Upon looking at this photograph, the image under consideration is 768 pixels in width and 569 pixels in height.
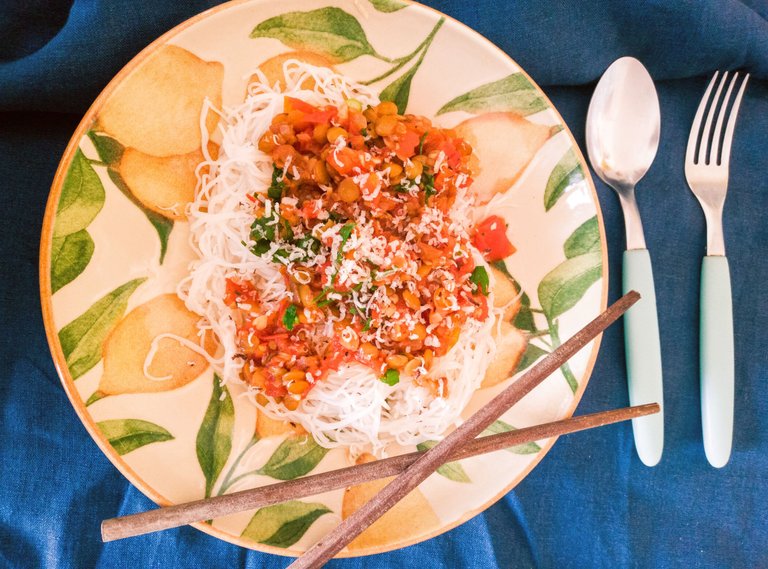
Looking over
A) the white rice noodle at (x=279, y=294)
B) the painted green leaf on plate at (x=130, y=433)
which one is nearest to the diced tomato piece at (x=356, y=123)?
the white rice noodle at (x=279, y=294)

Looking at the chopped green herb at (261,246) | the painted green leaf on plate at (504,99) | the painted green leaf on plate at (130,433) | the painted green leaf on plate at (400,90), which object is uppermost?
the painted green leaf on plate at (504,99)

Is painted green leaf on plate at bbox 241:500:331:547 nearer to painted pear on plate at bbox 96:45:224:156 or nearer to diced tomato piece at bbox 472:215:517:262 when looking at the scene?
diced tomato piece at bbox 472:215:517:262

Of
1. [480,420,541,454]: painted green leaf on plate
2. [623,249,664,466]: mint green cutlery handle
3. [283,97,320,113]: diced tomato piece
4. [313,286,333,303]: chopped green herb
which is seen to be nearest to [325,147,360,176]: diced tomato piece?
[283,97,320,113]: diced tomato piece

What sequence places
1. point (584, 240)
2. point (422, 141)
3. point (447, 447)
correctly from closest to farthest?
point (447, 447) < point (422, 141) < point (584, 240)

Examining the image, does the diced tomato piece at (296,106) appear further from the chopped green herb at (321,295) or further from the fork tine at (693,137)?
the fork tine at (693,137)

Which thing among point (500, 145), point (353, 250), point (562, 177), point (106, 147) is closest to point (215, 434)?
point (353, 250)

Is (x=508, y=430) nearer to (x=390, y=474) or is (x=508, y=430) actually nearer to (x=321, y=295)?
(x=390, y=474)

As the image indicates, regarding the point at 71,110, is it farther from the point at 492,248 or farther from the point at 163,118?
the point at 492,248
